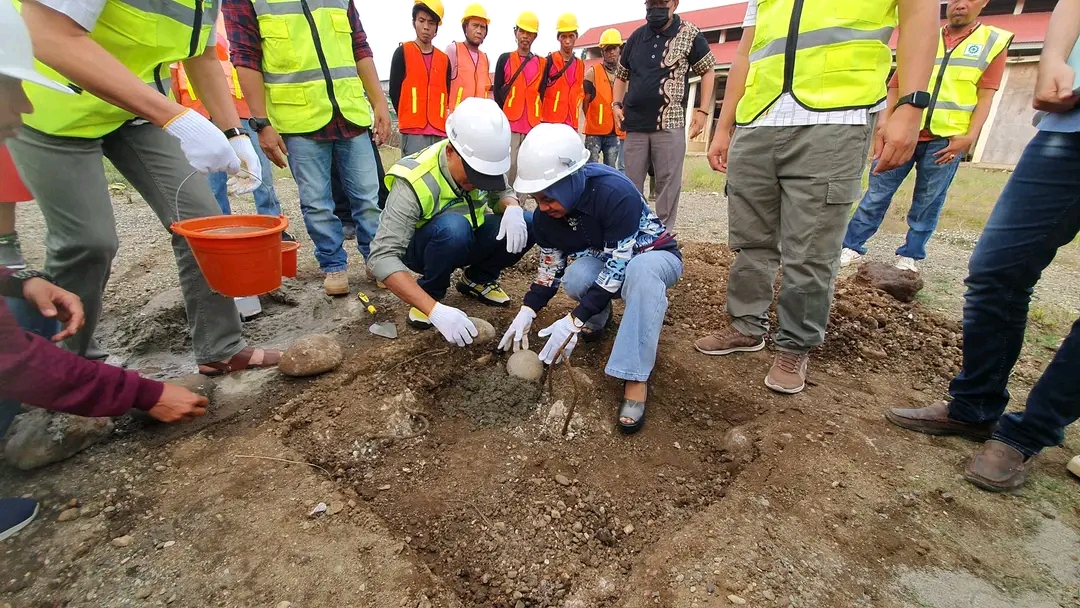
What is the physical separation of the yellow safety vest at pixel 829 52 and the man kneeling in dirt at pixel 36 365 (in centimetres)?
231

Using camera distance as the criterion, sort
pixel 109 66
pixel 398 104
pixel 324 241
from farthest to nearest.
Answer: pixel 398 104
pixel 324 241
pixel 109 66

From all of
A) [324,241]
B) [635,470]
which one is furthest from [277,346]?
[635,470]

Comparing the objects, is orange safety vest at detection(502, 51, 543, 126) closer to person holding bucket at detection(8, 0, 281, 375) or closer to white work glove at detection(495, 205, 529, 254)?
white work glove at detection(495, 205, 529, 254)

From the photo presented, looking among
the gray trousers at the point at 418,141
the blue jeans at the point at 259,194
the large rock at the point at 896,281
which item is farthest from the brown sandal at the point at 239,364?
the large rock at the point at 896,281

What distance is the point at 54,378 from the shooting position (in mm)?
1434

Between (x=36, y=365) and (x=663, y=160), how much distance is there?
3630 mm

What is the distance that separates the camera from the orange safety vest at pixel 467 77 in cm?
462

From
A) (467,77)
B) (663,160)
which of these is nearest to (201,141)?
(663,160)

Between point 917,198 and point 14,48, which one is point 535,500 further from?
point 917,198

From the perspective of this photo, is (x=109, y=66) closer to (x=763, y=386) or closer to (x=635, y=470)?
(x=635, y=470)

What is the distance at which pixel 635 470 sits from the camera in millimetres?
1878

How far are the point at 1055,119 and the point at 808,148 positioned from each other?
679 mm

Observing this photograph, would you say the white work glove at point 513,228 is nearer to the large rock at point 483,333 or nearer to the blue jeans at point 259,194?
the large rock at point 483,333

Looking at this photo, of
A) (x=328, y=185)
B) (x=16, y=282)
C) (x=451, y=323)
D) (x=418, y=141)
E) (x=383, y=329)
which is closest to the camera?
→ (x=16, y=282)
